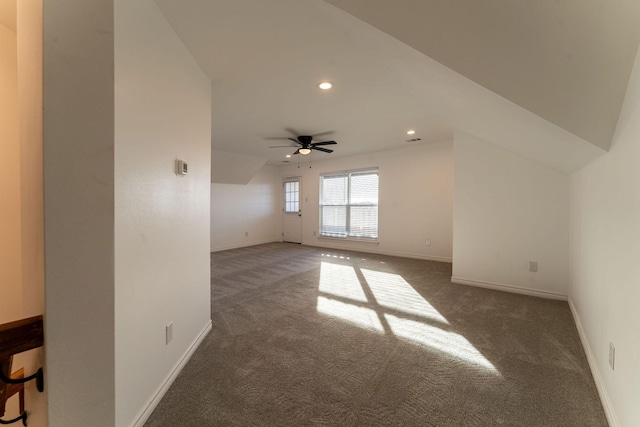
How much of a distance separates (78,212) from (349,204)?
604cm

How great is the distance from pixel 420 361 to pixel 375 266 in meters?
2.95

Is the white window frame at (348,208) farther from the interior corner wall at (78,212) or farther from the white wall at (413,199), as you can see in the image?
the interior corner wall at (78,212)

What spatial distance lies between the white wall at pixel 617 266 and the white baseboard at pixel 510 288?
109cm

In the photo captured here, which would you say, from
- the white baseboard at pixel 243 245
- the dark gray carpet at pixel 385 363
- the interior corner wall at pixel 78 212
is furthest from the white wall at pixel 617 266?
the white baseboard at pixel 243 245

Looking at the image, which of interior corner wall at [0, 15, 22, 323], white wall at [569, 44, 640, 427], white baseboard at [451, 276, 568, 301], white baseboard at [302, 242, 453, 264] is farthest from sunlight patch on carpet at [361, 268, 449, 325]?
interior corner wall at [0, 15, 22, 323]

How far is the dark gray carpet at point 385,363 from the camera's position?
1.44 m

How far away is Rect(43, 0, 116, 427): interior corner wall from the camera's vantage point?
30.7 inches

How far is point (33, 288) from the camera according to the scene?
0.81 metres

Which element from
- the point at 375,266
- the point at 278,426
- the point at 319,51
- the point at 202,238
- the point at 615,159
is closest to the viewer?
the point at 278,426

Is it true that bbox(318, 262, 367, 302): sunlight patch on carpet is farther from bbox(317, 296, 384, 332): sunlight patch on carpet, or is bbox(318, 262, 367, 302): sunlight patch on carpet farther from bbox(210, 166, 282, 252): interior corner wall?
bbox(210, 166, 282, 252): interior corner wall

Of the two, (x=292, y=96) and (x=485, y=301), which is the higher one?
(x=292, y=96)

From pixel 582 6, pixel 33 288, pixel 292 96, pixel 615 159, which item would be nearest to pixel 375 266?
pixel 292 96

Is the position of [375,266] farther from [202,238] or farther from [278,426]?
[278,426]

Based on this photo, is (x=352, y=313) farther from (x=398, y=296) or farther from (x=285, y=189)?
(x=285, y=189)
